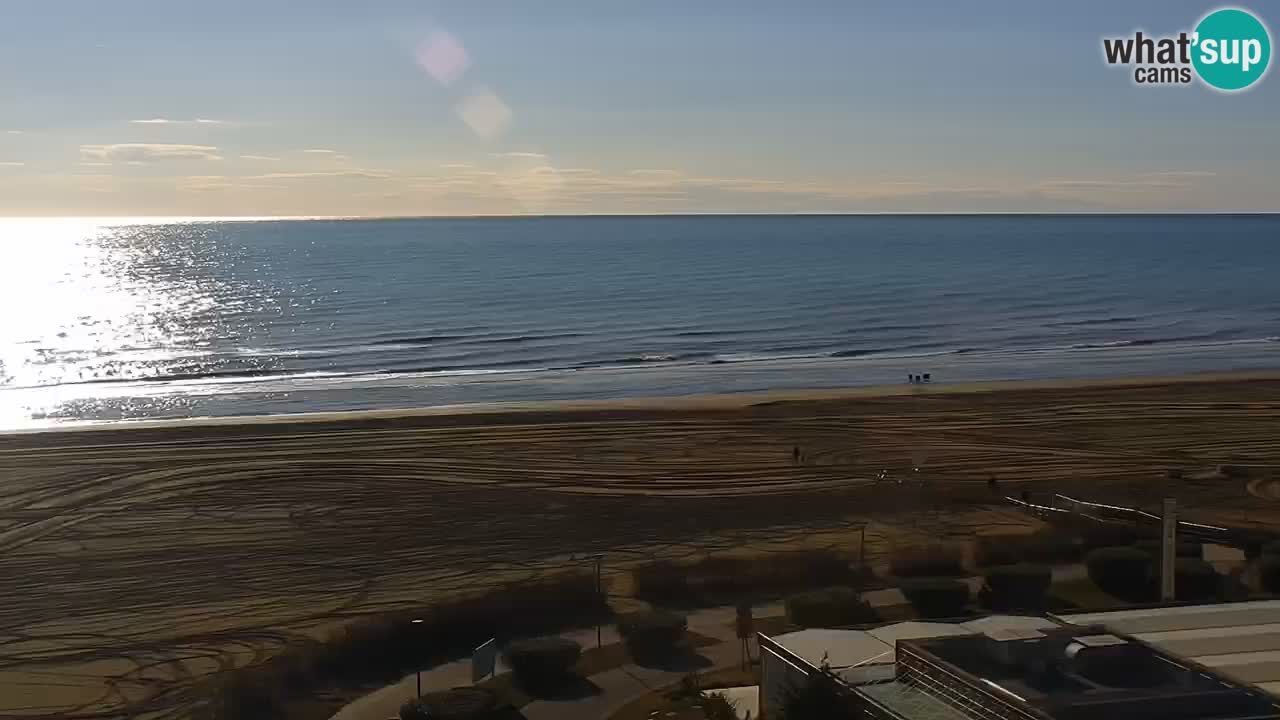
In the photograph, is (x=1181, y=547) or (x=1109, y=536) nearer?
(x=1181, y=547)

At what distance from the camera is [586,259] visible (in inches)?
5851

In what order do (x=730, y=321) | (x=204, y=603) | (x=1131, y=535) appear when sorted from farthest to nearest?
(x=730, y=321)
(x=1131, y=535)
(x=204, y=603)

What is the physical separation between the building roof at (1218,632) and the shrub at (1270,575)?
4178 mm

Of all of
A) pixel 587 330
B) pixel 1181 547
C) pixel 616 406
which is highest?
pixel 587 330

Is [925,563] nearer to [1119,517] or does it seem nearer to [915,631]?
[1119,517]

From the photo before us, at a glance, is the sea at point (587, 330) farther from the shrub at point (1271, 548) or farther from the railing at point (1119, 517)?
the shrub at point (1271, 548)

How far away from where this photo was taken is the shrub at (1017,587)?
1792 centimetres

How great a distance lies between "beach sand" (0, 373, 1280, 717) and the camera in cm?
1872

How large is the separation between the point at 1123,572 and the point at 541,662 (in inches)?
356

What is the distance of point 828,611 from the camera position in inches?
654

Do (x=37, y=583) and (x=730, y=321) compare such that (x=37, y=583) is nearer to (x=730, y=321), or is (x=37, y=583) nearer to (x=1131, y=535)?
(x=1131, y=535)

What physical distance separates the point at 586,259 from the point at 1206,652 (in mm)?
137664

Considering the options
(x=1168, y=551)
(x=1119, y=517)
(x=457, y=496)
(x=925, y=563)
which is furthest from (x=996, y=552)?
(x=457, y=496)

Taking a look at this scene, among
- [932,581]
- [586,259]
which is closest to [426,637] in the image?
[932,581]
